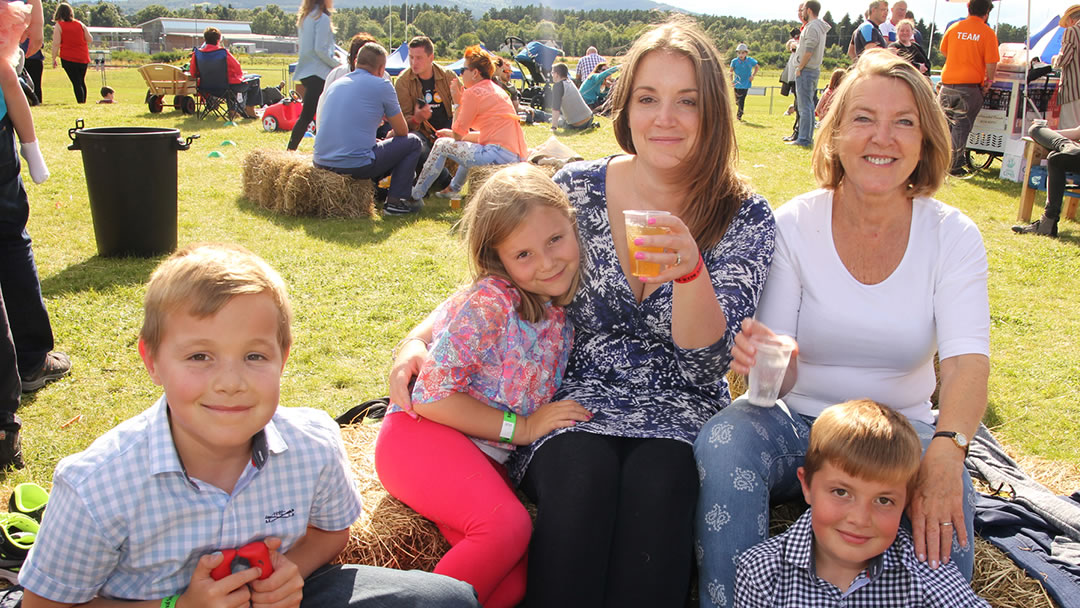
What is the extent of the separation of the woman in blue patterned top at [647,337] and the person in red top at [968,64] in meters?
9.69

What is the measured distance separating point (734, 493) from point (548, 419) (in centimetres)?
61

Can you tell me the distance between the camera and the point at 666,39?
8.86 ft

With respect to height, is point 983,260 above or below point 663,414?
above

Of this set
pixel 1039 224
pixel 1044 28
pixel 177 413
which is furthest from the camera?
pixel 1044 28

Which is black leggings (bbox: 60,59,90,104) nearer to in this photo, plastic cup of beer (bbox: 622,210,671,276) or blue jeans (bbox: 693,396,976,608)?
plastic cup of beer (bbox: 622,210,671,276)

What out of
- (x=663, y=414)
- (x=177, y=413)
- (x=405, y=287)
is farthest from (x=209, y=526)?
(x=405, y=287)

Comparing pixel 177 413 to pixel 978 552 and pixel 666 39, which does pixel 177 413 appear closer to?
Result: pixel 666 39

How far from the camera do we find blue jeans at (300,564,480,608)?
2.05m

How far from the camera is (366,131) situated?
838 cm

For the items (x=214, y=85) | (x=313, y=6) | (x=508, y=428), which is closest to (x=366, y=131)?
(x=313, y=6)

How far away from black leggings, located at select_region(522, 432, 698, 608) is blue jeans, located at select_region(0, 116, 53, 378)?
320cm

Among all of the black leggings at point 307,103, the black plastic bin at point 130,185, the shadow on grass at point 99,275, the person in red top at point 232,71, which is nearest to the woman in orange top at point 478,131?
the black leggings at point 307,103

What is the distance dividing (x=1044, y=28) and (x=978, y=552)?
14.9 metres

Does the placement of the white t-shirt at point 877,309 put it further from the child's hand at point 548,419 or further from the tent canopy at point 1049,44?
the tent canopy at point 1049,44
